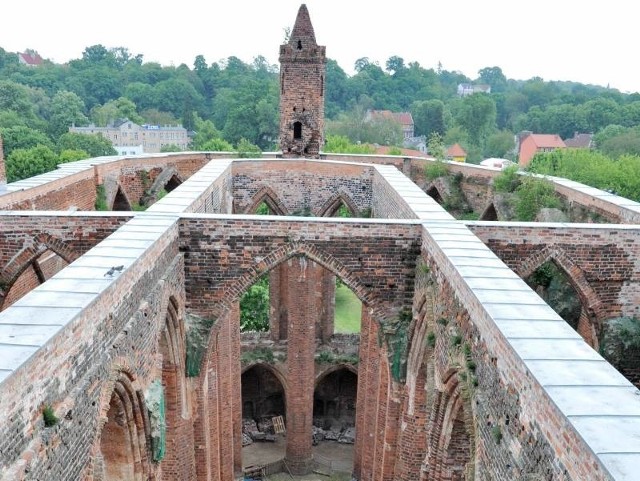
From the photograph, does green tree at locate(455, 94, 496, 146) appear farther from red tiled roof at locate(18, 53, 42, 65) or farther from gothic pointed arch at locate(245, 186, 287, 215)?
red tiled roof at locate(18, 53, 42, 65)

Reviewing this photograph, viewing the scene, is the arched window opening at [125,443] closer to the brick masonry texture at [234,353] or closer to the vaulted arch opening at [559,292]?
the brick masonry texture at [234,353]

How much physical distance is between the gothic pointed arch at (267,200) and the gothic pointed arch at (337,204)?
46.7 inches

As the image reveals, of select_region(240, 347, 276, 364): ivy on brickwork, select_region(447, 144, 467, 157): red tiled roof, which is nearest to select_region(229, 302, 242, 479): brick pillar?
select_region(240, 347, 276, 364): ivy on brickwork

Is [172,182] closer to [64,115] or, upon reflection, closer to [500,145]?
[64,115]

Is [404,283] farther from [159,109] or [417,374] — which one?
[159,109]

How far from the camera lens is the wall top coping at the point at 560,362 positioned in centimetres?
392

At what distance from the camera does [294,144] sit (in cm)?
1944

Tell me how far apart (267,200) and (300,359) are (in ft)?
15.7

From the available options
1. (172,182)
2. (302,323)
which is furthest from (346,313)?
(302,323)

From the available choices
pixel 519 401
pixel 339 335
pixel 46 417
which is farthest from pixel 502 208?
pixel 46 417

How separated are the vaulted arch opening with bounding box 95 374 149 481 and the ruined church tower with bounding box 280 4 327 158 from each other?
12846 millimetres

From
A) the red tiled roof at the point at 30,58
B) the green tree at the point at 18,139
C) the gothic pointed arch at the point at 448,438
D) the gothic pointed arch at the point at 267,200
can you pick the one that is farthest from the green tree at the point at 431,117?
the red tiled roof at the point at 30,58

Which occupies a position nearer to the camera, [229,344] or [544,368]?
[544,368]

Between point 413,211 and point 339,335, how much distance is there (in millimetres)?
9321
